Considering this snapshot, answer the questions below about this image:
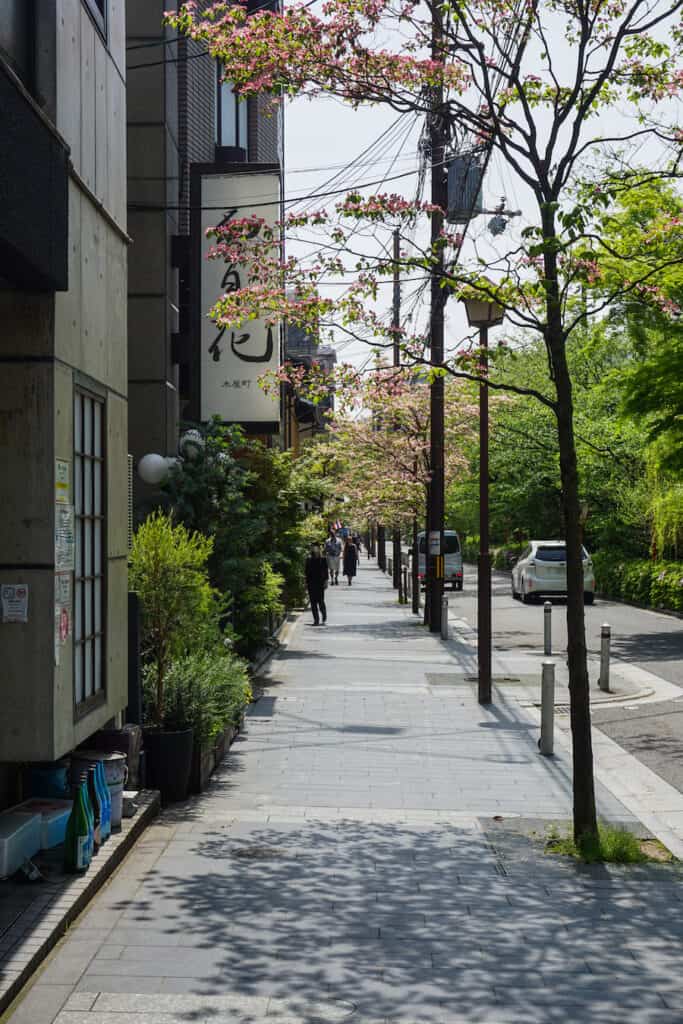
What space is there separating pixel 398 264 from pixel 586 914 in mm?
4743

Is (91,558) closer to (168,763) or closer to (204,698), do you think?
(168,763)

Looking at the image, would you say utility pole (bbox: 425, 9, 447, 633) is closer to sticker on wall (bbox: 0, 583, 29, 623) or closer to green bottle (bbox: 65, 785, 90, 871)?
green bottle (bbox: 65, 785, 90, 871)

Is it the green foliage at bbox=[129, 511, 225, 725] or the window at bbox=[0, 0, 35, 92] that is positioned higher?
the window at bbox=[0, 0, 35, 92]

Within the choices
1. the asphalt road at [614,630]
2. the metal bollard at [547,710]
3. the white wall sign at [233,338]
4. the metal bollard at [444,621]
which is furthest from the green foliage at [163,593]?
the metal bollard at [444,621]

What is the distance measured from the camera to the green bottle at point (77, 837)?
22.5 ft

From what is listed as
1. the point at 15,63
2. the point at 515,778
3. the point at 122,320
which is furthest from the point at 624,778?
the point at 15,63

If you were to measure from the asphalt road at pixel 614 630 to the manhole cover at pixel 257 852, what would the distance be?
10.7m

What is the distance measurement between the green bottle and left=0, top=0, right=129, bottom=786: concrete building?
1.21ft

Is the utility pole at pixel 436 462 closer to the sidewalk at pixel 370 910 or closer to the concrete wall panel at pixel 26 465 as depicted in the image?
the sidewalk at pixel 370 910

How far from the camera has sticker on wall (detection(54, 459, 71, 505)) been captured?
6.55m

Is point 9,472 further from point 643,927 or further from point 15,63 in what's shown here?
point 643,927

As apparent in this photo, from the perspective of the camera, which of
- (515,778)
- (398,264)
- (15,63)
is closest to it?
(15,63)

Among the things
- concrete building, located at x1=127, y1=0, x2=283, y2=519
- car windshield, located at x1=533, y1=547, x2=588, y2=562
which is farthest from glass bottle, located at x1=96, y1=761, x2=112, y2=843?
car windshield, located at x1=533, y1=547, x2=588, y2=562

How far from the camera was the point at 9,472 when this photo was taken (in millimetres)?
6465
